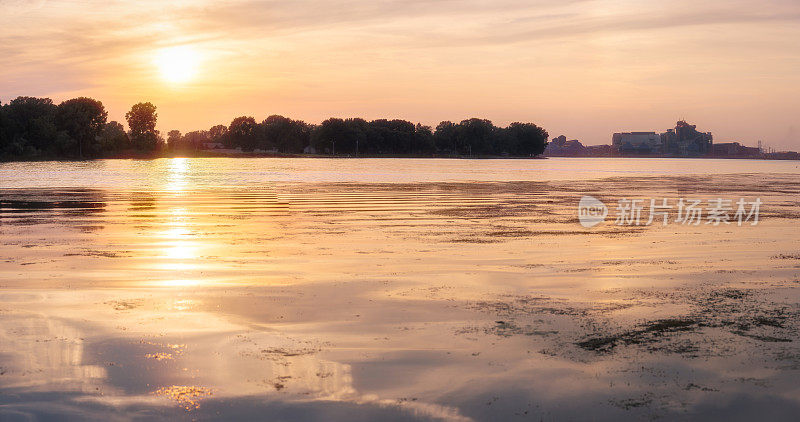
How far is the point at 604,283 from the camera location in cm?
1319

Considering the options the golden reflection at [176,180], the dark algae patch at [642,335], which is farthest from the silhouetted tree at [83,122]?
the dark algae patch at [642,335]

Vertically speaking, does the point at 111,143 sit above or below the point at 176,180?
above

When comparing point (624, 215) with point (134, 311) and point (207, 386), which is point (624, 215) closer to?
point (134, 311)

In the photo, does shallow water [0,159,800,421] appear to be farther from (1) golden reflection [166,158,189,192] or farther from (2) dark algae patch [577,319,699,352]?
(1) golden reflection [166,158,189,192]

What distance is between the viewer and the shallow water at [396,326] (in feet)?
23.2

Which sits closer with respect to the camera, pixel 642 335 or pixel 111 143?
pixel 642 335

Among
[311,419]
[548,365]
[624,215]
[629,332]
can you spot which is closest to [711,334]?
[629,332]

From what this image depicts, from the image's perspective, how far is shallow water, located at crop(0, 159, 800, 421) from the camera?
7059 millimetres

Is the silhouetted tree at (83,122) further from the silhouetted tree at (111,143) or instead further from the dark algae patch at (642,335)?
the dark algae patch at (642,335)

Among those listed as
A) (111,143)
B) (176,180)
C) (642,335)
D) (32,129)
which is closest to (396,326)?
(642,335)

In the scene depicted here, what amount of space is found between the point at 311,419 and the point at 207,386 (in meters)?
1.44

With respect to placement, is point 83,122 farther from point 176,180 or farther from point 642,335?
point 642,335

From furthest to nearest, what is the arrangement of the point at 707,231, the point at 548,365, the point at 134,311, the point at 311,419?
the point at 707,231 → the point at 134,311 → the point at 548,365 → the point at 311,419

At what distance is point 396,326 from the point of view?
9.89 meters
